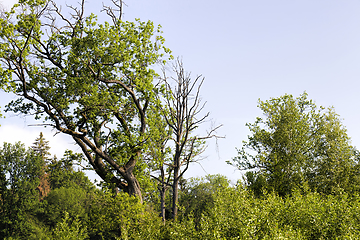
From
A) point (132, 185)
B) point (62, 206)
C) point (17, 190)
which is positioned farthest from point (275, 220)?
Result: point (62, 206)

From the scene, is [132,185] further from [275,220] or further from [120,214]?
[275,220]

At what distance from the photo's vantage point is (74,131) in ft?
Answer: 53.3

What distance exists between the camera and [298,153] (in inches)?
813

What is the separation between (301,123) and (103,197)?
14995 mm

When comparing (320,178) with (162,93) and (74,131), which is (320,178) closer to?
(162,93)

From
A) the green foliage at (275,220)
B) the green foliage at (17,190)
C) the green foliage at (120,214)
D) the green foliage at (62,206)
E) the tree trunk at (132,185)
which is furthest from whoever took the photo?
the green foliage at (62,206)

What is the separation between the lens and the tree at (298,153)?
19.8 m

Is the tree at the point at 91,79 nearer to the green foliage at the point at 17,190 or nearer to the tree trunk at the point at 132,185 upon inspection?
the tree trunk at the point at 132,185

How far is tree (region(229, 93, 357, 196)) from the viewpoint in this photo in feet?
65.1

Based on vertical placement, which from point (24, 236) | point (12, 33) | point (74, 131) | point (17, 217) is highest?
point (12, 33)

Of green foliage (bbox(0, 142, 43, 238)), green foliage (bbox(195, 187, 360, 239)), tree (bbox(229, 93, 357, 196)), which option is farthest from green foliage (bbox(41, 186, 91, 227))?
green foliage (bbox(195, 187, 360, 239))

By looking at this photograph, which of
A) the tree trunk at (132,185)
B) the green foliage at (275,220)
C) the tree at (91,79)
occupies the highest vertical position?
the tree at (91,79)

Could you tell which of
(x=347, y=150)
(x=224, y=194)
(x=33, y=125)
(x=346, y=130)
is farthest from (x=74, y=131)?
(x=346, y=130)

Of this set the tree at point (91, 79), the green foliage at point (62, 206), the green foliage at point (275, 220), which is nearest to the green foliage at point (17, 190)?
the green foliage at point (62, 206)
